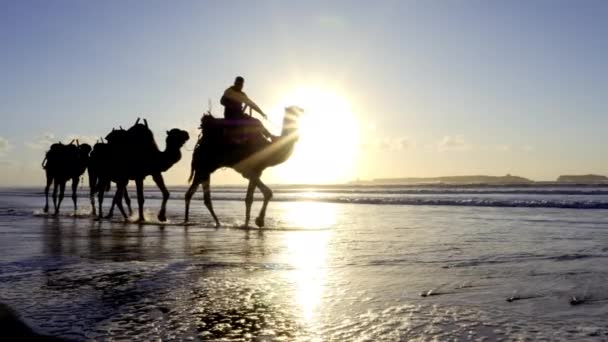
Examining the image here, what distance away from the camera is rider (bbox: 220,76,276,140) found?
12.8 metres

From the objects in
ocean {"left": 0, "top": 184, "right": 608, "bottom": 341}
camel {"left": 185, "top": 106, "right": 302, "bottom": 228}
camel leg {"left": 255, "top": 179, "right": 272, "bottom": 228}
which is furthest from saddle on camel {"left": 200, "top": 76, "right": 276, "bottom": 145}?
ocean {"left": 0, "top": 184, "right": 608, "bottom": 341}

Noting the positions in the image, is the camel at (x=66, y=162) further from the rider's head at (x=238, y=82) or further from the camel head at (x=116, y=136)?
the rider's head at (x=238, y=82)

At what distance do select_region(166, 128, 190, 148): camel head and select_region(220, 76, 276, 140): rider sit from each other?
2915 mm

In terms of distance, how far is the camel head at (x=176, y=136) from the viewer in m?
15.4

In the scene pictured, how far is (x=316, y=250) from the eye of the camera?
26.2ft

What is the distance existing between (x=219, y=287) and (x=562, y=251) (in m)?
4.87

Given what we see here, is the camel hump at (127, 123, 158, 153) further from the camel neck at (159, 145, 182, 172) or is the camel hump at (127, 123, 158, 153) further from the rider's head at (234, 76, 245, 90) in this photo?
the rider's head at (234, 76, 245, 90)

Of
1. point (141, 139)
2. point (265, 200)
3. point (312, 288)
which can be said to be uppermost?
point (141, 139)

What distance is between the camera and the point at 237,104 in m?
12.8

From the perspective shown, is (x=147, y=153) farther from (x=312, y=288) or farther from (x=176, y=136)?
(x=312, y=288)

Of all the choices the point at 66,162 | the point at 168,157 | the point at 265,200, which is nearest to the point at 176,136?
the point at 168,157

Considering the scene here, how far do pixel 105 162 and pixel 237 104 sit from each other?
6.32 metres

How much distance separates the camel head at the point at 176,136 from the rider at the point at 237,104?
2915mm

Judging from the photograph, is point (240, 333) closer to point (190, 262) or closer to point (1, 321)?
point (1, 321)
